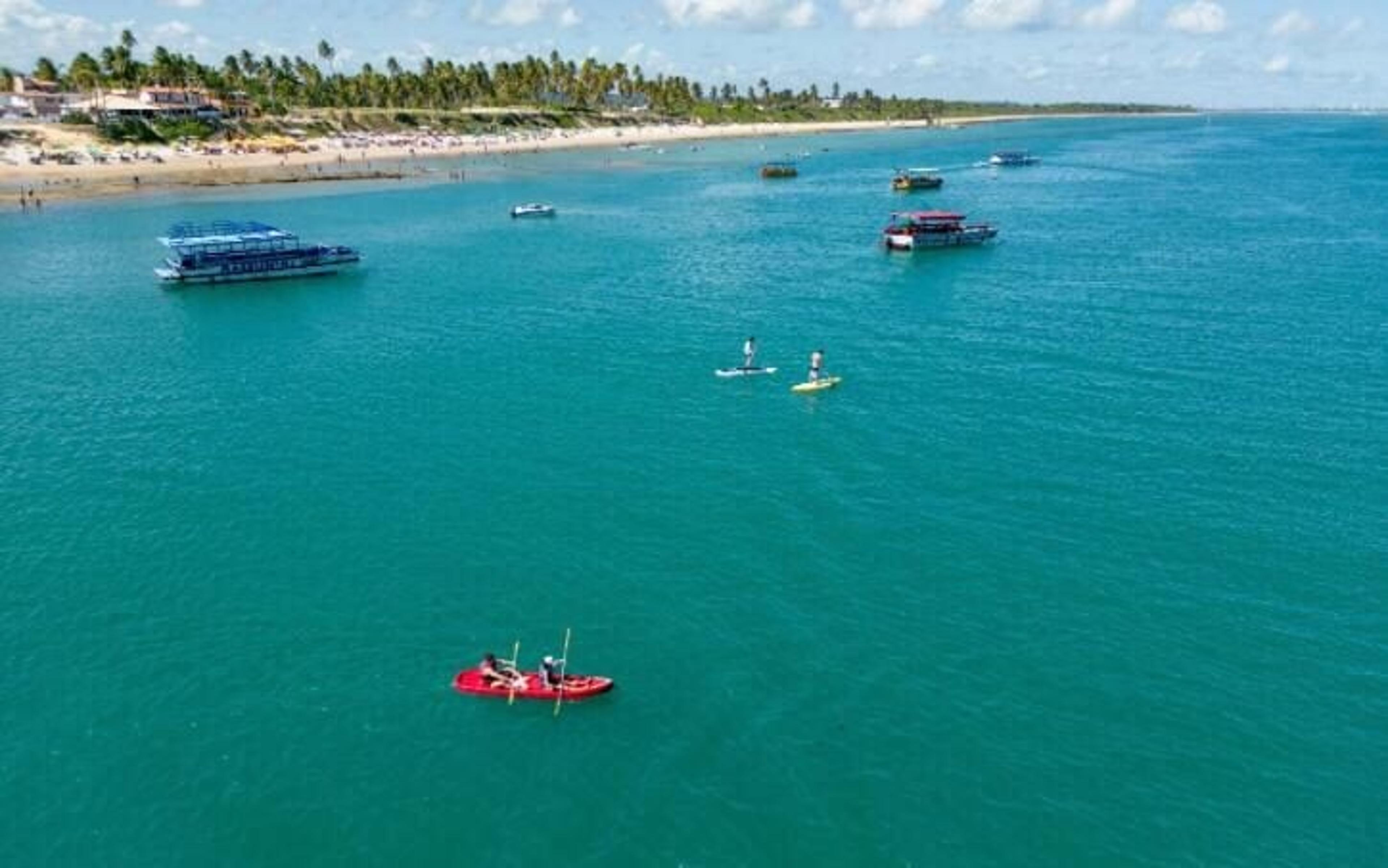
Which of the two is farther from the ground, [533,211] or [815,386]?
[533,211]

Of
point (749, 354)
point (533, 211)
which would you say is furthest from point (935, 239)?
point (533, 211)

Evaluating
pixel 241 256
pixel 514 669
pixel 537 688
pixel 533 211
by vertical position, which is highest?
pixel 533 211

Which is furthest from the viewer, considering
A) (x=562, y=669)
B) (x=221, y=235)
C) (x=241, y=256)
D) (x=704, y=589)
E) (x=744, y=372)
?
(x=221, y=235)

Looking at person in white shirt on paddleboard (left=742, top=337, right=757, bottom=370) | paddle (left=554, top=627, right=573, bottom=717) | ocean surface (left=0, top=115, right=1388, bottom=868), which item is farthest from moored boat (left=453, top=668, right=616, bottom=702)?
person in white shirt on paddleboard (left=742, top=337, right=757, bottom=370)

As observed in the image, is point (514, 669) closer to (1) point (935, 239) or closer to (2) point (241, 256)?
(2) point (241, 256)

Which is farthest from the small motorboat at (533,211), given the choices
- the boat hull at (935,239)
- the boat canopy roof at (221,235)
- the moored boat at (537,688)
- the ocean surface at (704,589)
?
the moored boat at (537,688)

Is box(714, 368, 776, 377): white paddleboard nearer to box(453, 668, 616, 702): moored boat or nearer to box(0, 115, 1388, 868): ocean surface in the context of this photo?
box(0, 115, 1388, 868): ocean surface

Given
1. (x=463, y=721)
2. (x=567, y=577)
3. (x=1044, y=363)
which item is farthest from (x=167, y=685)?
(x=1044, y=363)
